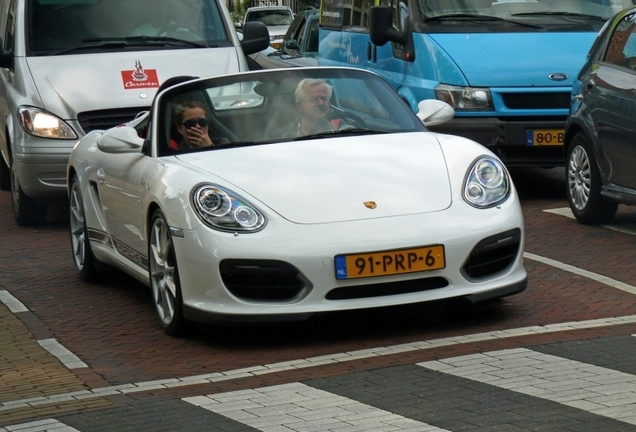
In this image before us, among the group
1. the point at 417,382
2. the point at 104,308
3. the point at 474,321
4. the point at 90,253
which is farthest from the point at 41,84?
the point at 417,382

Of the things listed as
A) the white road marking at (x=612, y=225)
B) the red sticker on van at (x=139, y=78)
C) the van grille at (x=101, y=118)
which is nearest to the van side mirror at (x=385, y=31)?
the white road marking at (x=612, y=225)

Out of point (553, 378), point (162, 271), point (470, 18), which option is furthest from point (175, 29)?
point (553, 378)

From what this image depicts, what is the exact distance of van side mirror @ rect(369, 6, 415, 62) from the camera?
12905 millimetres

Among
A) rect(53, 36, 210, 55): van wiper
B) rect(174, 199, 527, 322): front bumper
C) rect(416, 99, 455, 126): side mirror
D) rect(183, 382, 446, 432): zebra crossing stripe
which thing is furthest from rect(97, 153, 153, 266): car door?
rect(53, 36, 210, 55): van wiper

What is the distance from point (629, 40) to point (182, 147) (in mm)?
4256

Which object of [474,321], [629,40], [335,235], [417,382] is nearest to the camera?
[417,382]

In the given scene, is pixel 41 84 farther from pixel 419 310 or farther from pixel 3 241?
pixel 419 310

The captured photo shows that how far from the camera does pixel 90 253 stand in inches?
363

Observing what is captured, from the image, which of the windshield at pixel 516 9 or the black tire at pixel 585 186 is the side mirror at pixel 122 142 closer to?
the black tire at pixel 585 186

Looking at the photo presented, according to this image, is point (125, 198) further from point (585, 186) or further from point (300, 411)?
point (585, 186)

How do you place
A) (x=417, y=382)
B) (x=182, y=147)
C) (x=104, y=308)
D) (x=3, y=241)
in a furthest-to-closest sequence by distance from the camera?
(x=3, y=241), (x=104, y=308), (x=182, y=147), (x=417, y=382)

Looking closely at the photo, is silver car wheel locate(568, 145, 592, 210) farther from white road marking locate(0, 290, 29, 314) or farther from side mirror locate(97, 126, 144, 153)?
white road marking locate(0, 290, 29, 314)

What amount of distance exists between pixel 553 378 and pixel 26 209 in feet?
24.6

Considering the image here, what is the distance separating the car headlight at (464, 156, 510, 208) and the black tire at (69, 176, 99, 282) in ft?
9.95
